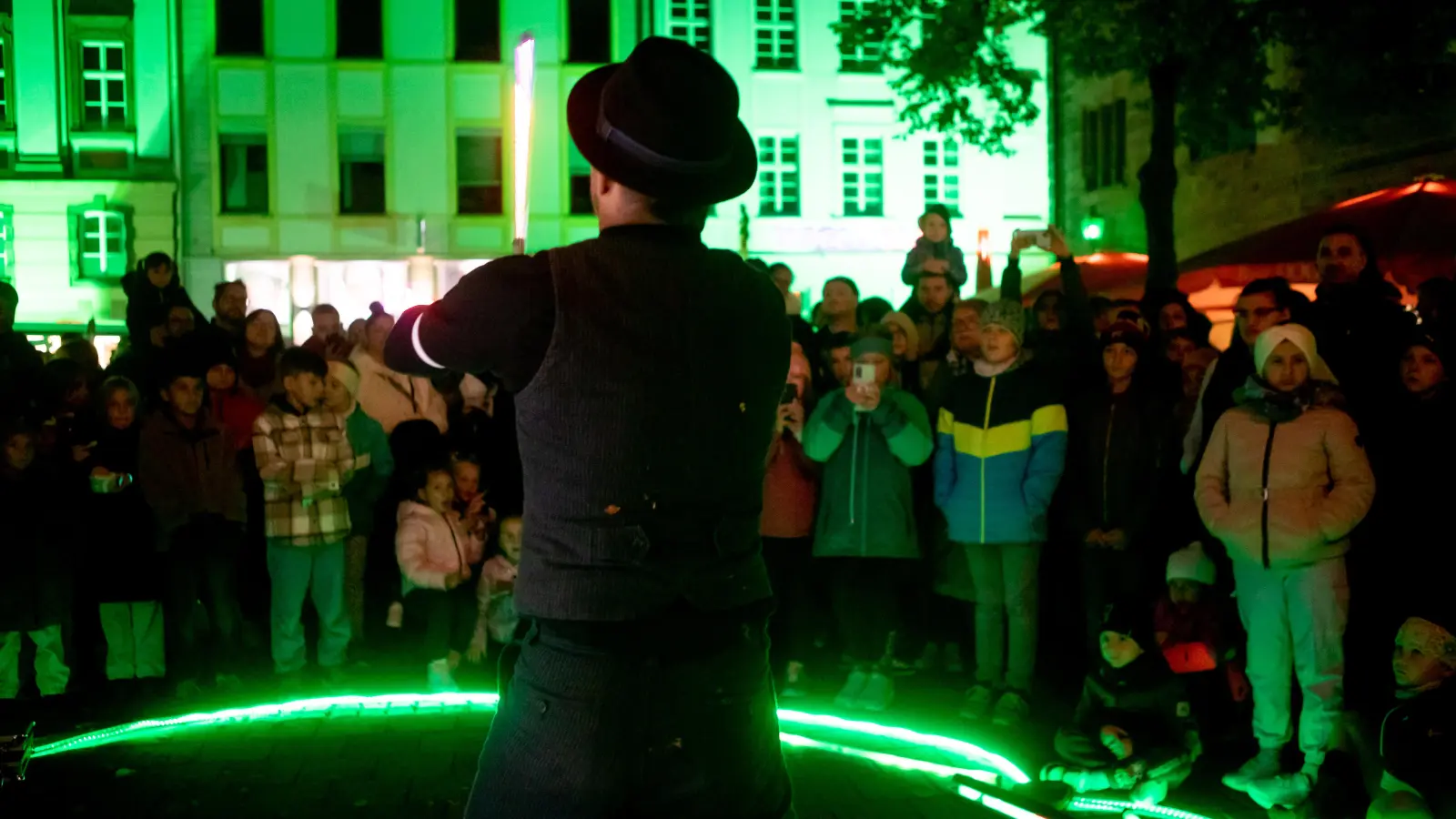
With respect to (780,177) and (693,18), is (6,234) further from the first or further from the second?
(780,177)

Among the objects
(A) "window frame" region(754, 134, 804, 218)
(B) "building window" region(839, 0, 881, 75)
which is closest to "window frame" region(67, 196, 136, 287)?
(A) "window frame" region(754, 134, 804, 218)

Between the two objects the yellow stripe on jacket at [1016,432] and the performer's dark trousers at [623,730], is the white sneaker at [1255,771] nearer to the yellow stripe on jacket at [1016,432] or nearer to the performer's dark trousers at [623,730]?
the yellow stripe on jacket at [1016,432]

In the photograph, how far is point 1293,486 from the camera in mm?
7328

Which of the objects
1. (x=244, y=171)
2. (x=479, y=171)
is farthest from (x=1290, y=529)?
(x=244, y=171)

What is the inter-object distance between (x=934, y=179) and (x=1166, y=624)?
26.4m

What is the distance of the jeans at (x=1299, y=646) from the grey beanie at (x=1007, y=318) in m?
1.96

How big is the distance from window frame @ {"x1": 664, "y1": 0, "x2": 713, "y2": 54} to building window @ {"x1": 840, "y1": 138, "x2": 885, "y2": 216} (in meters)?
3.54

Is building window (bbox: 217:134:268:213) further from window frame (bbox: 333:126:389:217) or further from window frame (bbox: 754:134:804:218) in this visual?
window frame (bbox: 754:134:804:218)

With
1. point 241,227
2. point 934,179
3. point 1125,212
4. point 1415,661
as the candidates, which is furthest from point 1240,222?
point 1415,661

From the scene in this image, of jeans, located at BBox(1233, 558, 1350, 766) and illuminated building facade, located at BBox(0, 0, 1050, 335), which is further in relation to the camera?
illuminated building facade, located at BBox(0, 0, 1050, 335)

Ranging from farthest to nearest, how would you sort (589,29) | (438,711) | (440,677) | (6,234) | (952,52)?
(589,29) → (6,234) → (952,52) → (440,677) → (438,711)

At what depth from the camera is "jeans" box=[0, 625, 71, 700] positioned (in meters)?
9.42

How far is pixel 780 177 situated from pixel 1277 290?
24920mm

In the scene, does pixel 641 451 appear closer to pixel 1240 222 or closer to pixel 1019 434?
pixel 1019 434
